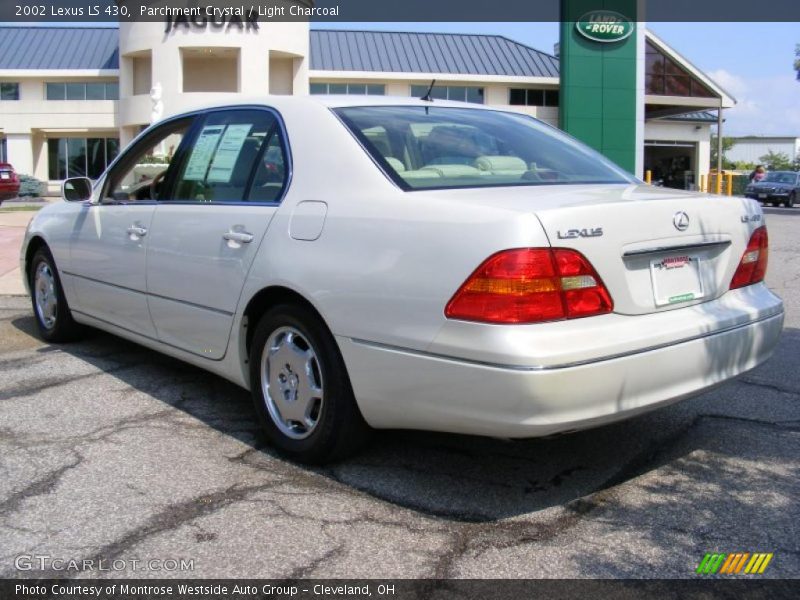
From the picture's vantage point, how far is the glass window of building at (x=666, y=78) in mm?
42844

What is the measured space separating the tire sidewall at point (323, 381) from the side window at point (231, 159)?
0.57 m

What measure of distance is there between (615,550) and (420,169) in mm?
1669

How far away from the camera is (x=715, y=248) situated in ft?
11.0

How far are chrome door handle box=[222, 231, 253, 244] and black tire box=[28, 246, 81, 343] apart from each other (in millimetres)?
2298

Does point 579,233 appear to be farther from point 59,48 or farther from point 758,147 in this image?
point 758,147

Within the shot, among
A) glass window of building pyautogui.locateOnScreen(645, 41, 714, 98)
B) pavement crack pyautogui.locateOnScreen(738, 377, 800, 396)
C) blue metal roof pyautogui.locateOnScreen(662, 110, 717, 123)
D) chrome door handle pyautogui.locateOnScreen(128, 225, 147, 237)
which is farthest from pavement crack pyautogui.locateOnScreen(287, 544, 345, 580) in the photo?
blue metal roof pyautogui.locateOnScreen(662, 110, 717, 123)

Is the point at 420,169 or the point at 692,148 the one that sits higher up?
the point at 692,148

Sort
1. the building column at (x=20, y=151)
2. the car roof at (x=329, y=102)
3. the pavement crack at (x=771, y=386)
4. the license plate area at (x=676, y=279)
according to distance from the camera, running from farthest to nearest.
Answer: the building column at (x=20, y=151) < the pavement crack at (x=771, y=386) < the car roof at (x=329, y=102) < the license plate area at (x=676, y=279)

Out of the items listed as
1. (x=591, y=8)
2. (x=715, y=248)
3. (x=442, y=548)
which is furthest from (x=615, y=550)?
(x=591, y=8)

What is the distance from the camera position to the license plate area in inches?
122

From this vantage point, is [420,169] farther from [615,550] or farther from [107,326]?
Answer: [107,326]

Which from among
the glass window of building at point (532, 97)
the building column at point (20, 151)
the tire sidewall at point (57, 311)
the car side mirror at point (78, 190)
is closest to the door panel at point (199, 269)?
the car side mirror at point (78, 190)

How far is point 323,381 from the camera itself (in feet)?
11.1

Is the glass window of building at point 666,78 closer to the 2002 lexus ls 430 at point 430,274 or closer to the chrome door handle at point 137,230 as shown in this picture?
the 2002 lexus ls 430 at point 430,274
